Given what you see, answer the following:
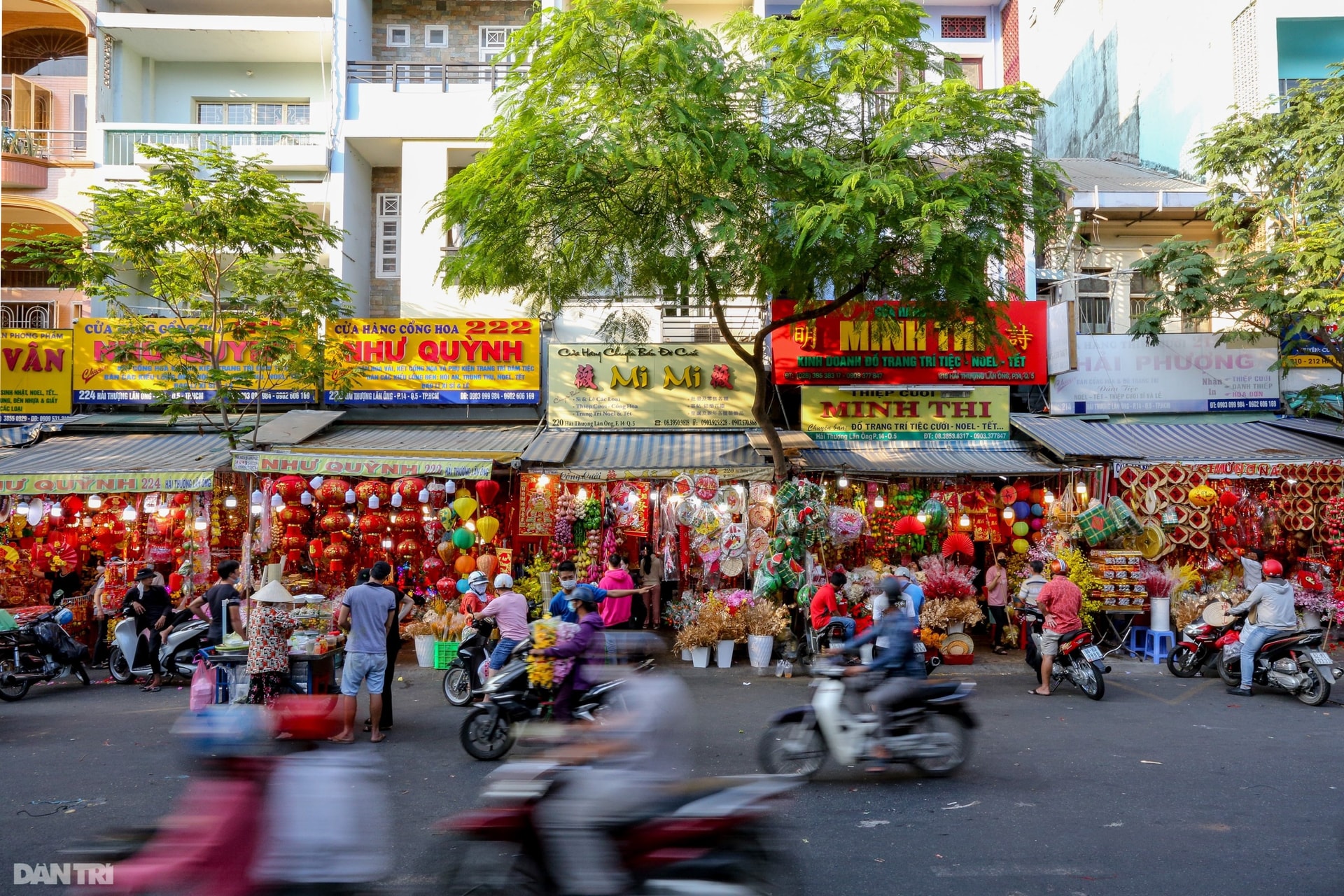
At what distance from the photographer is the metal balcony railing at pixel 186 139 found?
15.5 m

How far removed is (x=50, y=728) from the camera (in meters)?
8.59

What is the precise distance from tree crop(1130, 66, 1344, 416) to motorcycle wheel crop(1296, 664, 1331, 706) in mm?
5477

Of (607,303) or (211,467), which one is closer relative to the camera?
(211,467)

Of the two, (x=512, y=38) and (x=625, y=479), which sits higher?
(x=512, y=38)

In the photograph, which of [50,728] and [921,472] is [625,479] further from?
[50,728]

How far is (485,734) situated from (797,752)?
2.54 m

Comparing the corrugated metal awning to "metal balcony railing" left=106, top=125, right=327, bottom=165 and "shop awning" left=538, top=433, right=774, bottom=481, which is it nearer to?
"shop awning" left=538, top=433, right=774, bottom=481

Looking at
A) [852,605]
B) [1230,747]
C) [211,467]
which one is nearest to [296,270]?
[211,467]

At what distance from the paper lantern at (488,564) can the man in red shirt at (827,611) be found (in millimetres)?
4102

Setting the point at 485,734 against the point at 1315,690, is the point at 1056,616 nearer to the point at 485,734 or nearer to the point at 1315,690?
the point at 1315,690

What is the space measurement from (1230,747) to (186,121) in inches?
746

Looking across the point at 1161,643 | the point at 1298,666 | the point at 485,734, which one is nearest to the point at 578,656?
the point at 485,734

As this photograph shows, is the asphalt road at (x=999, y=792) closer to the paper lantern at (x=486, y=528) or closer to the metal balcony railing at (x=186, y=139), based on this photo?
the paper lantern at (x=486, y=528)

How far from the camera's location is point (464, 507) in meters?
11.9
